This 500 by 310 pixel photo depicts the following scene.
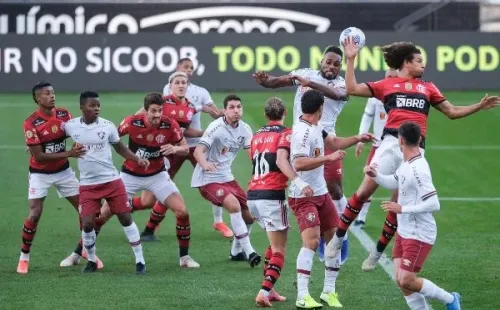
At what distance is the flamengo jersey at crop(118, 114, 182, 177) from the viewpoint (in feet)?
51.2

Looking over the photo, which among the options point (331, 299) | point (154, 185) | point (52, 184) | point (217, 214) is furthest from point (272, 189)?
point (217, 214)

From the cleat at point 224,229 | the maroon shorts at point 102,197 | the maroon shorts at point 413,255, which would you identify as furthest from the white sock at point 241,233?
the maroon shorts at point 413,255

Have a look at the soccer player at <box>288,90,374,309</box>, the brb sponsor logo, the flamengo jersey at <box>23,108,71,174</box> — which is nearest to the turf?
the soccer player at <box>288,90,374,309</box>

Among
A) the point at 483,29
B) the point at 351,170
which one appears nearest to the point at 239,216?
the point at 351,170

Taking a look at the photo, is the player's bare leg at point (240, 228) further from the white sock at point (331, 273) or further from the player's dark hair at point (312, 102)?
the player's dark hair at point (312, 102)

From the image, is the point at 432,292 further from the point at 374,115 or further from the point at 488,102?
the point at 374,115

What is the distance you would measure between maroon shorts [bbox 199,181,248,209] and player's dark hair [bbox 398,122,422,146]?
4.56 m

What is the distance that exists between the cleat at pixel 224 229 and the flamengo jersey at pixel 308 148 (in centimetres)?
464

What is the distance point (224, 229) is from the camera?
58.2 ft

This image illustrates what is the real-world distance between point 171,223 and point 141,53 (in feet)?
56.7

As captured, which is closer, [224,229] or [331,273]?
[331,273]

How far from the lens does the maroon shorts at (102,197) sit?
1475cm

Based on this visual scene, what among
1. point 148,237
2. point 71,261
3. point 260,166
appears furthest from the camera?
point 148,237

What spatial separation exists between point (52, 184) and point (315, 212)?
4050 mm
